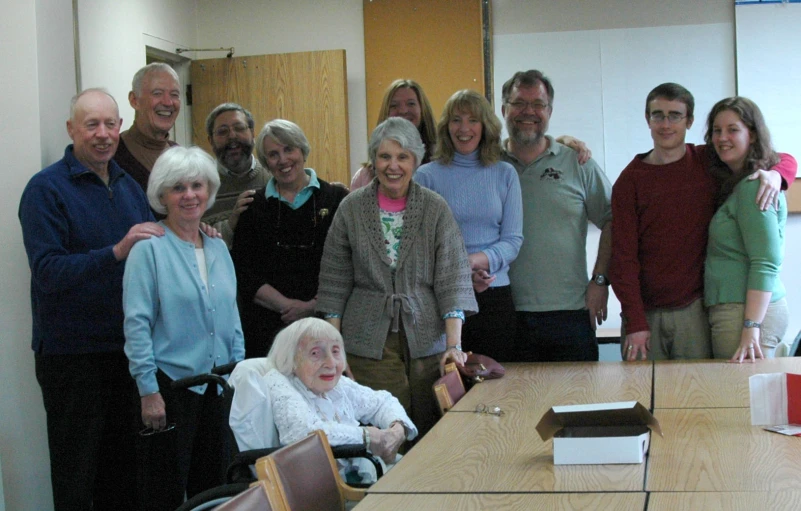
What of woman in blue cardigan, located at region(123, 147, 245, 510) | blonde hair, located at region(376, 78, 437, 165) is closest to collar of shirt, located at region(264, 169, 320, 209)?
blonde hair, located at region(376, 78, 437, 165)

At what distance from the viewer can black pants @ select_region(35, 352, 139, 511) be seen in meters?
3.13

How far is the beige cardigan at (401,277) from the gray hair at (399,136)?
143 mm

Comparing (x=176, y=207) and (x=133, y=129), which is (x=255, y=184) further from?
(x=176, y=207)

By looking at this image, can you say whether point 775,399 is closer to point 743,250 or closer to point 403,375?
point 743,250

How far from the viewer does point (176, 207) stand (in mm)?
3018

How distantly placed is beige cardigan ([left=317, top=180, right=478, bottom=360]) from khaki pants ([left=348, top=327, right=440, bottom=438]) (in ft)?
0.13

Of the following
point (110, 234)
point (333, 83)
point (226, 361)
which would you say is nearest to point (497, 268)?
point (226, 361)

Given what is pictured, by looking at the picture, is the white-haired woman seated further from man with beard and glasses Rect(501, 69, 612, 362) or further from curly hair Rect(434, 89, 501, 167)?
curly hair Rect(434, 89, 501, 167)

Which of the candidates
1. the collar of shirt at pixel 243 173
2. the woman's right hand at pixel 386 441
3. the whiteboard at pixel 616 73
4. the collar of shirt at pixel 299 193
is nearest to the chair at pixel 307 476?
the woman's right hand at pixel 386 441

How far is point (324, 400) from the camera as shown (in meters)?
2.90

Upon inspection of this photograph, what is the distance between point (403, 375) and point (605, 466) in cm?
137

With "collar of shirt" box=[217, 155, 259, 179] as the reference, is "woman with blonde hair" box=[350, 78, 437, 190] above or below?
above

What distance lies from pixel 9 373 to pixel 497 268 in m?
1.95

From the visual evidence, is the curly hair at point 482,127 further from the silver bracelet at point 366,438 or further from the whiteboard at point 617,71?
the whiteboard at point 617,71
